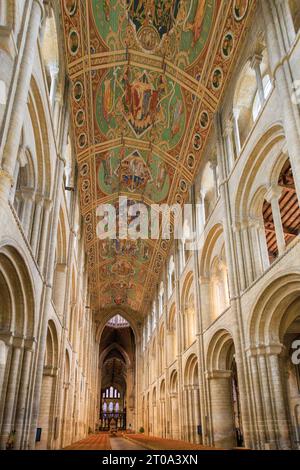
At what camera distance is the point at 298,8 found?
995 cm

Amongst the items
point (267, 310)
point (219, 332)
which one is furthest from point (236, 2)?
point (219, 332)

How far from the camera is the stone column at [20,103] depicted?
6.30m

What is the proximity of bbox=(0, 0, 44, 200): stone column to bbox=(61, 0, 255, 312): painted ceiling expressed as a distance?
15.0 feet

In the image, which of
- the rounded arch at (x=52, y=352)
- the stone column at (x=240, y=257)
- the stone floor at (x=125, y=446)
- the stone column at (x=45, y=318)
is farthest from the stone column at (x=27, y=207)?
the stone floor at (x=125, y=446)

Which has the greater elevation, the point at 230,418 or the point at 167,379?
the point at 167,379

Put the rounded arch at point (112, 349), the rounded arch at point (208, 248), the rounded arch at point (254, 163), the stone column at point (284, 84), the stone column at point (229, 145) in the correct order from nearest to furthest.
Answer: the stone column at point (284, 84) → the rounded arch at point (254, 163) → the stone column at point (229, 145) → the rounded arch at point (208, 248) → the rounded arch at point (112, 349)

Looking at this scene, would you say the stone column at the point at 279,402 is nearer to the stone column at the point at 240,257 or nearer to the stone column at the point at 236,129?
the stone column at the point at 240,257

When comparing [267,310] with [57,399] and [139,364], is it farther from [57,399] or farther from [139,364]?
[139,364]

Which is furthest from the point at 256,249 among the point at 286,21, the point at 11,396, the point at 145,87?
Result: the point at 145,87

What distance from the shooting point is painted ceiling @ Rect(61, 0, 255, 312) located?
12.7 meters

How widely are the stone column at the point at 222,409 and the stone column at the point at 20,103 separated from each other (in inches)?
428

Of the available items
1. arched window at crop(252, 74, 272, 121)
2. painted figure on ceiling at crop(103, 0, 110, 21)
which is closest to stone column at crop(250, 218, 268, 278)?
arched window at crop(252, 74, 272, 121)

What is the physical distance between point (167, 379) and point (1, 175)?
62.8ft
